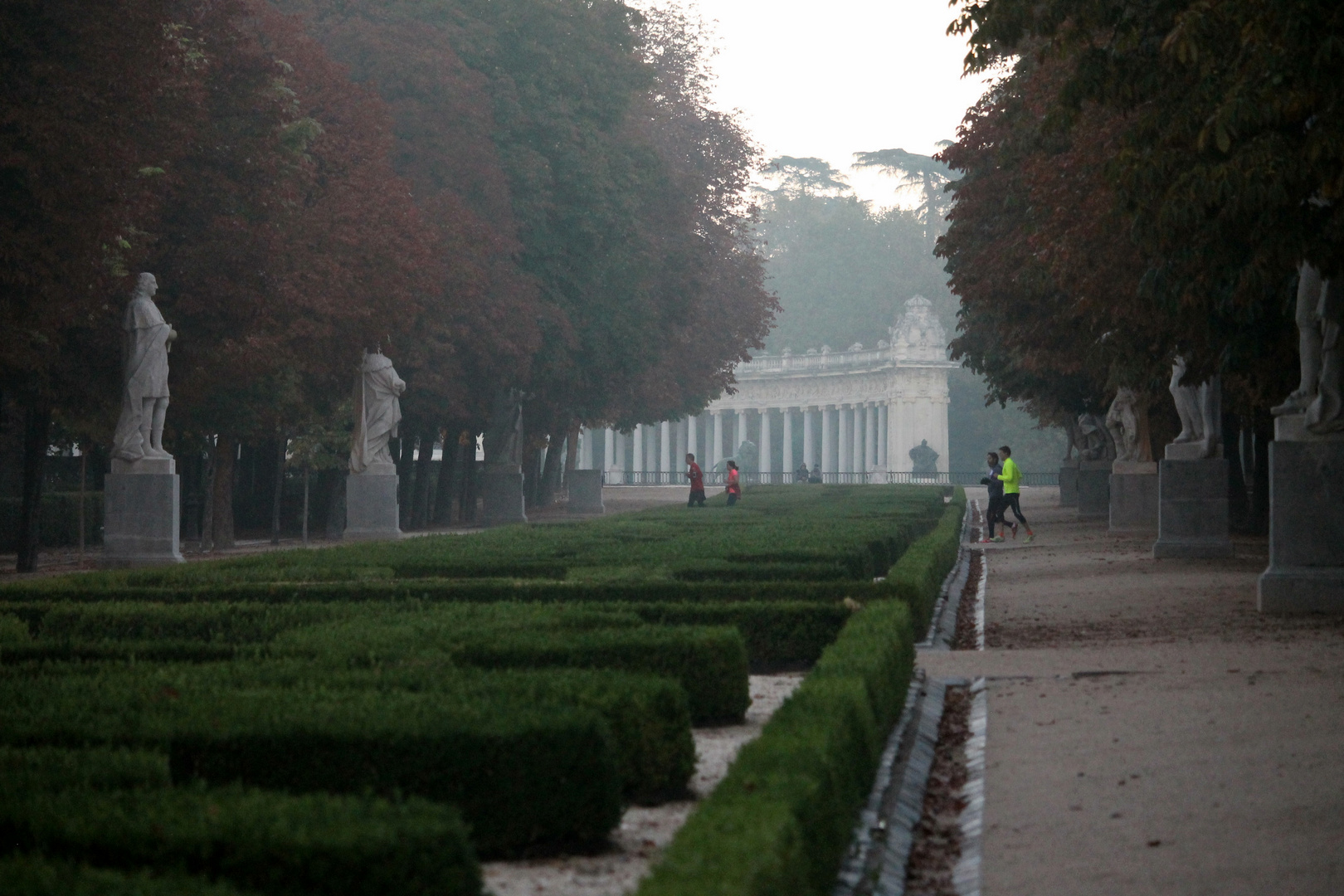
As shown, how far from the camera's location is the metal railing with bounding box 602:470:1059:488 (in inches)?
4023

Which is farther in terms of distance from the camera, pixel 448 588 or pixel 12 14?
pixel 12 14

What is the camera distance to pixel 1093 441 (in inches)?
2282

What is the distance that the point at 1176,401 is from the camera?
30.3 meters

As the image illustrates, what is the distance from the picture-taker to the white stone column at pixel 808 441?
117750 mm

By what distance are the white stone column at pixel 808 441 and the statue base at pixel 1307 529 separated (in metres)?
96.6

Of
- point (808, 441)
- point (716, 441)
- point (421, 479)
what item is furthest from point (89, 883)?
point (716, 441)

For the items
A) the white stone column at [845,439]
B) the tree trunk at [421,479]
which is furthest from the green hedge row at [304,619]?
the white stone column at [845,439]

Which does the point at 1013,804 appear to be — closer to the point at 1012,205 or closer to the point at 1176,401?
the point at 1176,401

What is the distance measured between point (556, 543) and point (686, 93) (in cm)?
4465

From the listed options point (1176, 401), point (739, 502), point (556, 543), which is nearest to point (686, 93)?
point (739, 502)

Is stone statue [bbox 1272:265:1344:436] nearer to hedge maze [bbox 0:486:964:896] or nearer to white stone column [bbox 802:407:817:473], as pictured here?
hedge maze [bbox 0:486:964:896]

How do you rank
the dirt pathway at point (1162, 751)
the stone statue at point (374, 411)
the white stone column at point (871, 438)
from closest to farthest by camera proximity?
the dirt pathway at point (1162, 751)
the stone statue at point (374, 411)
the white stone column at point (871, 438)

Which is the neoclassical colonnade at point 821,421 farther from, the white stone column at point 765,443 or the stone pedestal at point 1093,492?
the stone pedestal at point 1093,492

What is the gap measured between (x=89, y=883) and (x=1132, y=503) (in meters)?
36.7
